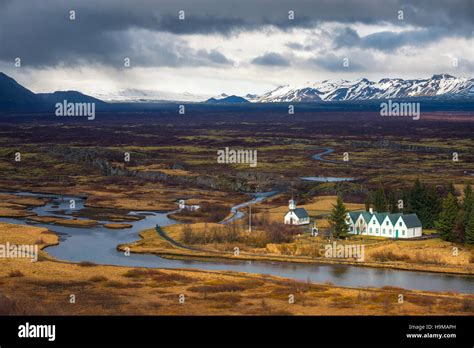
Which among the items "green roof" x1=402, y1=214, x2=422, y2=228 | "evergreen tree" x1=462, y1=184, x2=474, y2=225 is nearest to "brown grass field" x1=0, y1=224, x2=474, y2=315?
"evergreen tree" x1=462, y1=184, x2=474, y2=225

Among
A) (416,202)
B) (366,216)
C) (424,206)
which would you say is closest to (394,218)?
(366,216)

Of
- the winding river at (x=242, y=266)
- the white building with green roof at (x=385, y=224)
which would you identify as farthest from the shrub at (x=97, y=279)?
the white building with green roof at (x=385, y=224)

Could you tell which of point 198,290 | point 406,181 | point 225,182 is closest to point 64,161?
point 225,182

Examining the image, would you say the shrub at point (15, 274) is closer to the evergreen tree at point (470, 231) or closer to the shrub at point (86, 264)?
the shrub at point (86, 264)

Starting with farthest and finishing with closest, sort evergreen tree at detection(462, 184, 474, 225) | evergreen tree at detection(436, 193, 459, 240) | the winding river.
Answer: evergreen tree at detection(436, 193, 459, 240), evergreen tree at detection(462, 184, 474, 225), the winding river

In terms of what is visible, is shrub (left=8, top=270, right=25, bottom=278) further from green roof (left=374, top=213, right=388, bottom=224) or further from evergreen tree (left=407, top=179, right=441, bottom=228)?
evergreen tree (left=407, top=179, right=441, bottom=228)
